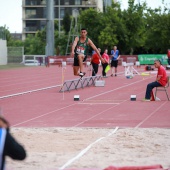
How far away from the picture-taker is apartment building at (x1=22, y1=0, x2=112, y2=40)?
11794cm

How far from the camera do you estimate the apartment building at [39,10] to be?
387 feet

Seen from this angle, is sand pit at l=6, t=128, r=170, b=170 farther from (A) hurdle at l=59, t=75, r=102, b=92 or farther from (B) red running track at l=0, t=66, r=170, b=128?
(A) hurdle at l=59, t=75, r=102, b=92

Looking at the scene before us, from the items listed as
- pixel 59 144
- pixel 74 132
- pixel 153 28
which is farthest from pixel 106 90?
pixel 153 28

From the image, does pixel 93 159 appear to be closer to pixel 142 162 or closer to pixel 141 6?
pixel 142 162

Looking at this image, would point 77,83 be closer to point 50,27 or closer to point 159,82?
point 159,82

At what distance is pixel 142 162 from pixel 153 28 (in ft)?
223

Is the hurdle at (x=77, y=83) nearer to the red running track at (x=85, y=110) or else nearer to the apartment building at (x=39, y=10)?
the red running track at (x=85, y=110)

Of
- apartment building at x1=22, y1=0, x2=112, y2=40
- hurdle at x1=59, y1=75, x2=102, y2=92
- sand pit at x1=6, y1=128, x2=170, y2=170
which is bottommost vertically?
hurdle at x1=59, y1=75, x2=102, y2=92

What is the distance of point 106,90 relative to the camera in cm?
2659

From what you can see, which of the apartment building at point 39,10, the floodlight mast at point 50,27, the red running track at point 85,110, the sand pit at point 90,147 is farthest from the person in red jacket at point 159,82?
the apartment building at point 39,10

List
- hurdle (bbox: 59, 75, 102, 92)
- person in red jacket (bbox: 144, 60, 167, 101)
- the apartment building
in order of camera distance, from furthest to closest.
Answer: the apartment building, hurdle (bbox: 59, 75, 102, 92), person in red jacket (bbox: 144, 60, 167, 101)

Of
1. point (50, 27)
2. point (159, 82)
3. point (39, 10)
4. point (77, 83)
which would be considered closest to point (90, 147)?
point (159, 82)

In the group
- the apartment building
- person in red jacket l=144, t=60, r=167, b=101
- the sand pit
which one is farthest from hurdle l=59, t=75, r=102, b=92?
the apartment building

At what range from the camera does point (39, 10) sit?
12338 centimetres
